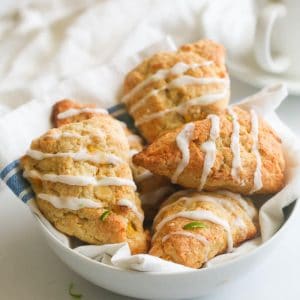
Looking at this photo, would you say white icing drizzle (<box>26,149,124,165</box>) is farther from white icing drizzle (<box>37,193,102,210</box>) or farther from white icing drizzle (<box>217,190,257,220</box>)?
white icing drizzle (<box>217,190,257,220</box>)

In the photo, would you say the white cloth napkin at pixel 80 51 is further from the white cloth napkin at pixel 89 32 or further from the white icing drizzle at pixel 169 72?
the white icing drizzle at pixel 169 72

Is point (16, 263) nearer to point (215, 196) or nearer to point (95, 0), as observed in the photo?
point (215, 196)

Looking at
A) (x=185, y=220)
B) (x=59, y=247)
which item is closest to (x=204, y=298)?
(x=185, y=220)

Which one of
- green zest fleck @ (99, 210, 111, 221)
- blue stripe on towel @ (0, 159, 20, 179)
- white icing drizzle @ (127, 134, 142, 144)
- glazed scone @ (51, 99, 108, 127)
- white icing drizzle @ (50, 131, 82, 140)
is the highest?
white icing drizzle @ (50, 131, 82, 140)

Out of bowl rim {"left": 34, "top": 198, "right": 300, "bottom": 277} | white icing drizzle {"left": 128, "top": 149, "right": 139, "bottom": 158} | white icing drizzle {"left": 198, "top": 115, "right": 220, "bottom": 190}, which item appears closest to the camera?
bowl rim {"left": 34, "top": 198, "right": 300, "bottom": 277}

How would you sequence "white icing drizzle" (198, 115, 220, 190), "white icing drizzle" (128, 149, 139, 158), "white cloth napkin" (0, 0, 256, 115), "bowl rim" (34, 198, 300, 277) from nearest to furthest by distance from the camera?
"bowl rim" (34, 198, 300, 277), "white icing drizzle" (198, 115, 220, 190), "white icing drizzle" (128, 149, 139, 158), "white cloth napkin" (0, 0, 256, 115)

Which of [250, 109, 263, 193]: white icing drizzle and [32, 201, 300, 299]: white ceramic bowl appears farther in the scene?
[250, 109, 263, 193]: white icing drizzle

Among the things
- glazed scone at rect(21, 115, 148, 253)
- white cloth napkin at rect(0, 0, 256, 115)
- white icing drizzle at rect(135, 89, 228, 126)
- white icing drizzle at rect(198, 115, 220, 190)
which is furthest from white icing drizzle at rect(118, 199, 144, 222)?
white cloth napkin at rect(0, 0, 256, 115)

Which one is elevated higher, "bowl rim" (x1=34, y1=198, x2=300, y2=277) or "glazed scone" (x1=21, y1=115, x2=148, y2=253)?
"glazed scone" (x1=21, y1=115, x2=148, y2=253)
